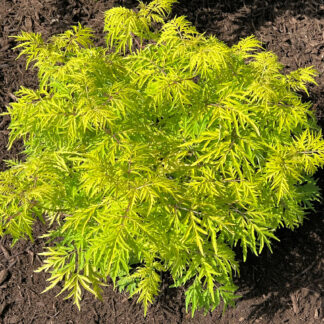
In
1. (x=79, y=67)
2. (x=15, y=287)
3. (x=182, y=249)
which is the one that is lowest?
(x=15, y=287)

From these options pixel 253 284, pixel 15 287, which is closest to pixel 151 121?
pixel 253 284

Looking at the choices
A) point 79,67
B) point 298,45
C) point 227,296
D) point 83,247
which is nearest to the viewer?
point 79,67

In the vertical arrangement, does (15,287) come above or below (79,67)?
below

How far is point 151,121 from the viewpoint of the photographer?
2.78 meters

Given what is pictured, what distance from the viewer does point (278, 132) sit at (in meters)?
2.49

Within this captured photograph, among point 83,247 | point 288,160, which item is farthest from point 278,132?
point 83,247

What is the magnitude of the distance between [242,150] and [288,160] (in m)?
0.37

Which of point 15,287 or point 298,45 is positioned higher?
point 298,45

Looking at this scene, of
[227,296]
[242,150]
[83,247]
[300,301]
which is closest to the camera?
[242,150]

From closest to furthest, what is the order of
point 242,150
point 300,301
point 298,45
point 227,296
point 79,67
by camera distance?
point 242,150, point 79,67, point 227,296, point 300,301, point 298,45

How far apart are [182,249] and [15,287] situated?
2497 millimetres

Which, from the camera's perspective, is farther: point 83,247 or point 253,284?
point 253,284

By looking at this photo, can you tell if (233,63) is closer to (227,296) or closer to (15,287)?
(227,296)

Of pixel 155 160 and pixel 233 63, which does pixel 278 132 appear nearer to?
pixel 233 63
